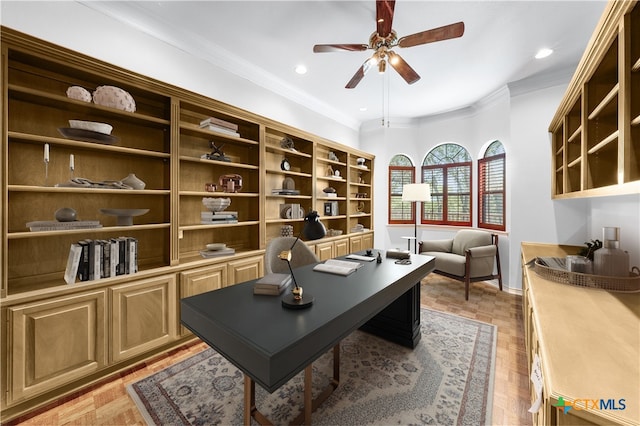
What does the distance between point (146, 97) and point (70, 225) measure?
1260 millimetres

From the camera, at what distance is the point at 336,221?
193 inches

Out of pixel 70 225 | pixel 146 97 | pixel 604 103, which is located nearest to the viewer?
pixel 604 103

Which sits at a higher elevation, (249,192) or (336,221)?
(249,192)

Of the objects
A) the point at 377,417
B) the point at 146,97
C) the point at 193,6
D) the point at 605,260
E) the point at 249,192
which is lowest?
the point at 377,417

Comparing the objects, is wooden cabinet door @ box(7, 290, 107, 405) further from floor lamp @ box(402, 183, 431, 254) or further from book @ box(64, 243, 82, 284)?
floor lamp @ box(402, 183, 431, 254)

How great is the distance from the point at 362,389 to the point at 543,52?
13.0 ft

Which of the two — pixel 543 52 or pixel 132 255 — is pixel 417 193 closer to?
pixel 543 52

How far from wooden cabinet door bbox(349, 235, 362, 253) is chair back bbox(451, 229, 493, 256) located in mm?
1579

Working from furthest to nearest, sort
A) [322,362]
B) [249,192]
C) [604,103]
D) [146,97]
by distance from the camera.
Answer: [249,192], [146,97], [322,362], [604,103]

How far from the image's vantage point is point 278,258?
7.89 feet

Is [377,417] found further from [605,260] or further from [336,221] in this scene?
[336,221]

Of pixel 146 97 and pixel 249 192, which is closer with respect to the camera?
pixel 146 97

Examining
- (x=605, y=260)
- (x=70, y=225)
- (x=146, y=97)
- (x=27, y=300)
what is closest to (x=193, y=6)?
(x=146, y=97)

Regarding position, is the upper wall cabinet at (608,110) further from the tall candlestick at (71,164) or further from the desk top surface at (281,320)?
the tall candlestick at (71,164)
